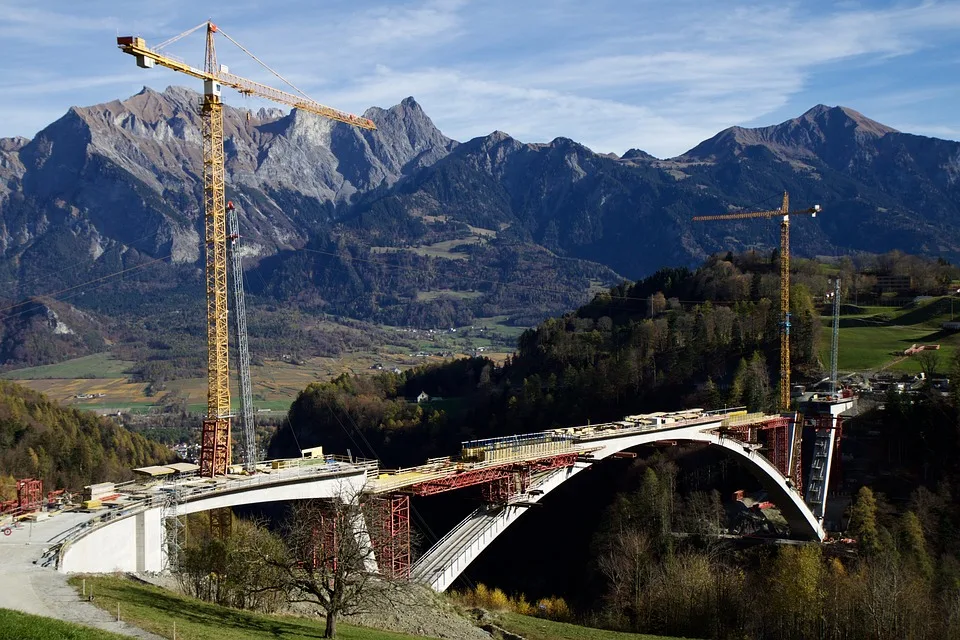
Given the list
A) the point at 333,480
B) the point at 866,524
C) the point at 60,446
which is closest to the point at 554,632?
the point at 333,480

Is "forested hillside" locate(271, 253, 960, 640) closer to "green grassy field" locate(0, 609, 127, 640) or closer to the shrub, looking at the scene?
the shrub

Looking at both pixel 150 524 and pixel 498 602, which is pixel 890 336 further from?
pixel 150 524

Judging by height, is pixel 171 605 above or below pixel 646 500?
above

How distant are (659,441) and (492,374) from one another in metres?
88.3

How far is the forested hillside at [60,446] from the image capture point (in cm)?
10862

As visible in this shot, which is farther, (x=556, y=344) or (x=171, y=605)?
(x=556, y=344)

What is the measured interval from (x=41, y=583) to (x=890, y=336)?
394ft

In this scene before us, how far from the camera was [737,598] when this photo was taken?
207 feet

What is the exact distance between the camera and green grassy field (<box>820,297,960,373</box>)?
118 m

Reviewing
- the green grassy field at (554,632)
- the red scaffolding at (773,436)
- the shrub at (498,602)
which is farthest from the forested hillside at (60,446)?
the red scaffolding at (773,436)

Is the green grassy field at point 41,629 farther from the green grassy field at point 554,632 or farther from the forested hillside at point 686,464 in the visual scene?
the forested hillside at point 686,464

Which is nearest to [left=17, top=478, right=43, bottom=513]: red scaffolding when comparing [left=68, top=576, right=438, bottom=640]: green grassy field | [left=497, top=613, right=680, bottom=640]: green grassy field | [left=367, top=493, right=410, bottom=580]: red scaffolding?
[left=68, top=576, right=438, bottom=640]: green grassy field

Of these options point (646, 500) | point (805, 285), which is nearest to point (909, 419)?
point (646, 500)

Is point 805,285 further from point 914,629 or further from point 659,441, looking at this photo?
point 914,629
